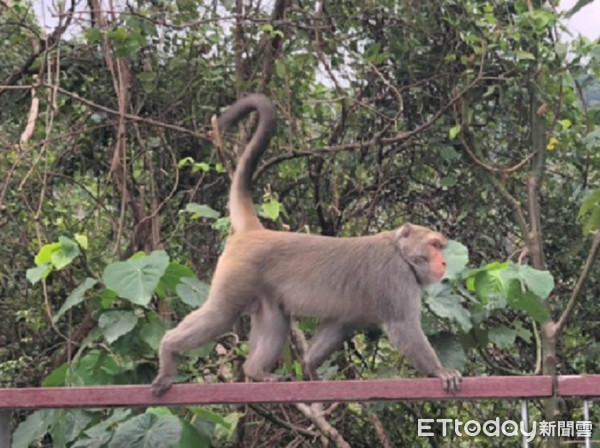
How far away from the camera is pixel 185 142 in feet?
19.6

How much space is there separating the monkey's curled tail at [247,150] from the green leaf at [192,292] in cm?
32

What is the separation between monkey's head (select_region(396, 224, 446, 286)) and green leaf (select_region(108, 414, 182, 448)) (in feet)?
4.11

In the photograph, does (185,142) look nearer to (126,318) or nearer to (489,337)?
(126,318)

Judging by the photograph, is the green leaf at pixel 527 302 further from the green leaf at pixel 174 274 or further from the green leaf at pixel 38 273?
the green leaf at pixel 38 273

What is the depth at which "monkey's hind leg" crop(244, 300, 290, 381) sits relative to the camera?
3943 mm

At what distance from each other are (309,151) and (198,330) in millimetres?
2125

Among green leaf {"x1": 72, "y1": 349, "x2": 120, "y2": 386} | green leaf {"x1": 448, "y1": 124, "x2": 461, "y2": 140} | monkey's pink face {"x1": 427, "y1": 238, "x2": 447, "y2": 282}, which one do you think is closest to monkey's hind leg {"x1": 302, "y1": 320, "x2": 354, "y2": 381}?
monkey's pink face {"x1": 427, "y1": 238, "x2": 447, "y2": 282}

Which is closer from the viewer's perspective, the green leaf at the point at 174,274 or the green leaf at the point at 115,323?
the green leaf at the point at 115,323

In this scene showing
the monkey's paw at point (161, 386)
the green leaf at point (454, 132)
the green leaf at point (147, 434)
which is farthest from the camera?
the green leaf at point (454, 132)

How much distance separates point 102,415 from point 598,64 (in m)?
3.19

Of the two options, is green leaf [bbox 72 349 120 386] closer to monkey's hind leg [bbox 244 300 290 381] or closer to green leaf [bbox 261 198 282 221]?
monkey's hind leg [bbox 244 300 290 381]

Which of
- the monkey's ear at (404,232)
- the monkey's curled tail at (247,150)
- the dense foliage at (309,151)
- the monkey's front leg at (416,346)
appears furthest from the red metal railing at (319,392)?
the dense foliage at (309,151)

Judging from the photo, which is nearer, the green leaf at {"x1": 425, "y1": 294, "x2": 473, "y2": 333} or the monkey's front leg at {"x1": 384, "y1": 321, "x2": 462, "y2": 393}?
the monkey's front leg at {"x1": 384, "y1": 321, "x2": 462, "y2": 393}

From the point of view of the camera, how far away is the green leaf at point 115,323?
407 cm
